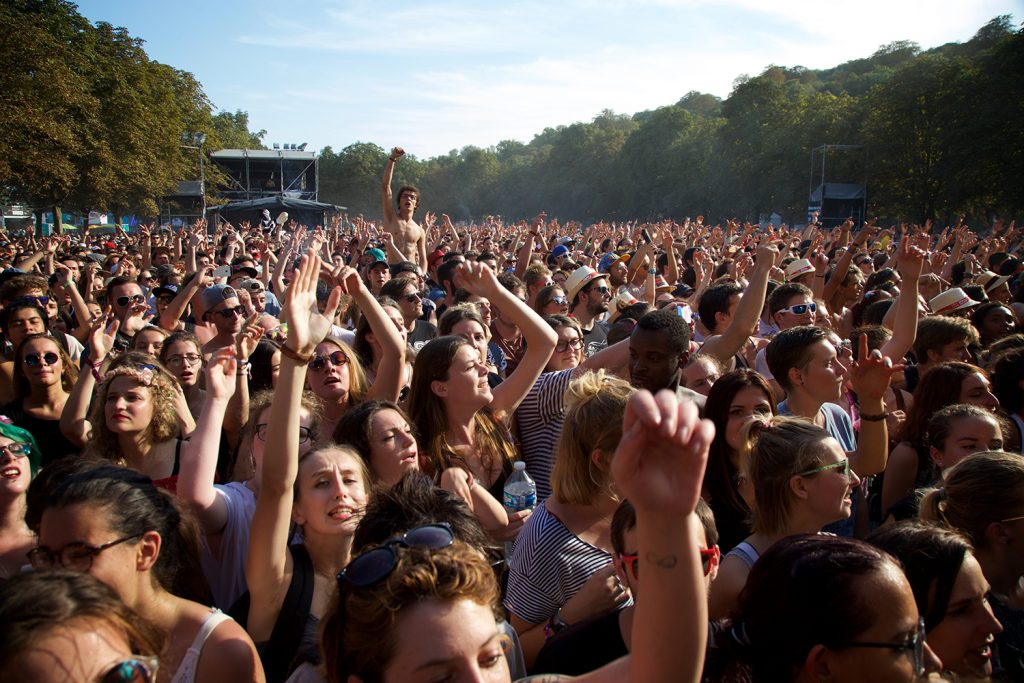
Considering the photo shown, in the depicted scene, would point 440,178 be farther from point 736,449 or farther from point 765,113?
point 736,449

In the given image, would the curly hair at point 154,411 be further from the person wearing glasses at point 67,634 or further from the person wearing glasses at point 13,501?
the person wearing glasses at point 67,634

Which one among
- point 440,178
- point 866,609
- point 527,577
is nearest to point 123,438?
point 527,577

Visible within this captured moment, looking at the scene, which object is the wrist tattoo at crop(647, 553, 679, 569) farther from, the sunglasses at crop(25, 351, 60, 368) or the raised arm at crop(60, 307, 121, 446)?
the sunglasses at crop(25, 351, 60, 368)

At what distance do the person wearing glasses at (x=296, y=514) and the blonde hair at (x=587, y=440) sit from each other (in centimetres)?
77

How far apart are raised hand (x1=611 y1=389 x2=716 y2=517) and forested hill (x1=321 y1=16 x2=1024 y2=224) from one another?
4251 cm

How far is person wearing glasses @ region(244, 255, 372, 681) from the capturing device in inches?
101

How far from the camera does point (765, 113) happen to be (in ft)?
192

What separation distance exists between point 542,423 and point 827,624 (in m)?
2.54

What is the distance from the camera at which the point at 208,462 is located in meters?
2.97

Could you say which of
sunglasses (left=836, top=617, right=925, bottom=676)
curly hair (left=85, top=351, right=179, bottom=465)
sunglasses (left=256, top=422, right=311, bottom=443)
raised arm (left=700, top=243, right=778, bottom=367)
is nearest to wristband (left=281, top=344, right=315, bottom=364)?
sunglasses (left=256, top=422, right=311, bottom=443)

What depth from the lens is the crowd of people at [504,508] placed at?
5.92ft

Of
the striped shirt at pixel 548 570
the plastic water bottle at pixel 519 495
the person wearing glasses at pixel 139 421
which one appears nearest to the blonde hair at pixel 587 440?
the striped shirt at pixel 548 570

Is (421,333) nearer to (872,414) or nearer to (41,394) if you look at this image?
(41,394)

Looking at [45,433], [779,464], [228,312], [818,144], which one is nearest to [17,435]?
[45,433]
